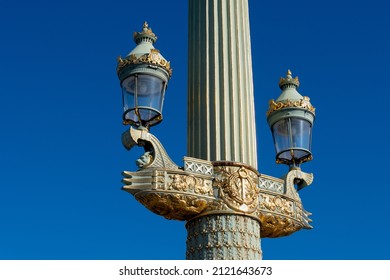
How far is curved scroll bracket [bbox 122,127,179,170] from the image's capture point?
12914mm

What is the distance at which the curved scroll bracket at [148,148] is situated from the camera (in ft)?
42.4

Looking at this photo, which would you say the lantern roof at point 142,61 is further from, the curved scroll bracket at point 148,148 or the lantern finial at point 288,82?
the lantern finial at point 288,82

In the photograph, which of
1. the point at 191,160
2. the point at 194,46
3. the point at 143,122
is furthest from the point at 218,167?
the point at 194,46

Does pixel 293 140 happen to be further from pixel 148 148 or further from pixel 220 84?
pixel 148 148

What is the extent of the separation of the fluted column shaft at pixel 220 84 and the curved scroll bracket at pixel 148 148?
2.68 ft

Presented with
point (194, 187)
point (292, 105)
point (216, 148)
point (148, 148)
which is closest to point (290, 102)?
point (292, 105)

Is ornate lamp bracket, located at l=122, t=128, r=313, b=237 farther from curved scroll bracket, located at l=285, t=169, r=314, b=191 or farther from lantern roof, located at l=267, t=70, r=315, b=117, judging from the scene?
lantern roof, located at l=267, t=70, r=315, b=117

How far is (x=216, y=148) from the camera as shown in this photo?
13539 mm

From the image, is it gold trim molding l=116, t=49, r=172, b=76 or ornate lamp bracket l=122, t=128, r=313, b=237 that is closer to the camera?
ornate lamp bracket l=122, t=128, r=313, b=237

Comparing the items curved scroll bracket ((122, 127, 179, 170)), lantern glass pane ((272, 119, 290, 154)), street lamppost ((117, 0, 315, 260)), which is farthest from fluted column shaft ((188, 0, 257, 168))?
lantern glass pane ((272, 119, 290, 154))

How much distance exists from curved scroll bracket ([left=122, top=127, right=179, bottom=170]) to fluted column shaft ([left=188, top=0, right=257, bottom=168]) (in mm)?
817

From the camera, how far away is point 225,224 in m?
13.0

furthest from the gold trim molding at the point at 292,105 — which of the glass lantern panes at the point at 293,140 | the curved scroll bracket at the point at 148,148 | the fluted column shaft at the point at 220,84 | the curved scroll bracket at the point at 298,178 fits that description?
the curved scroll bracket at the point at 148,148
